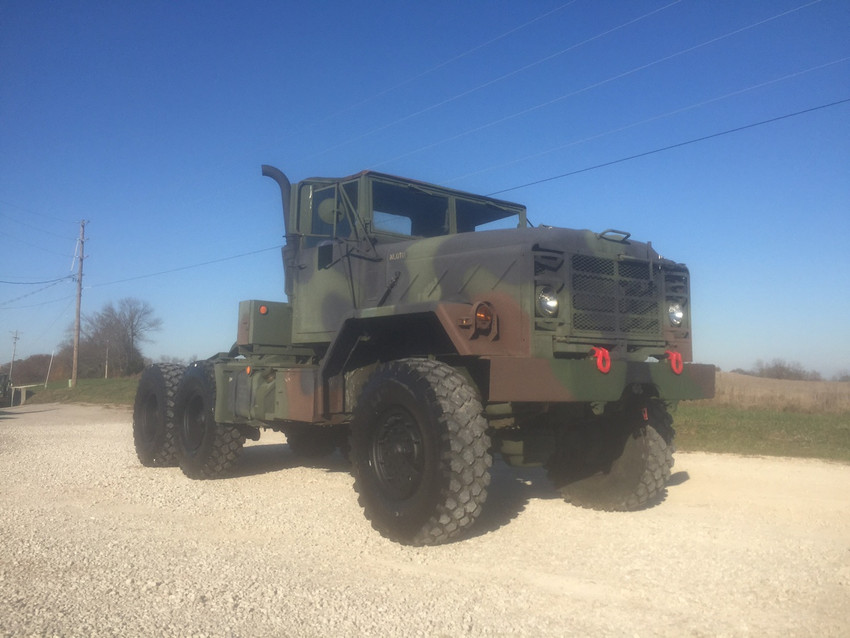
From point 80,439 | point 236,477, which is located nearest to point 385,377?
point 236,477

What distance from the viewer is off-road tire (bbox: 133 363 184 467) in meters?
8.66

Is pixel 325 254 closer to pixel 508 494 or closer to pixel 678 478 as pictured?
pixel 508 494

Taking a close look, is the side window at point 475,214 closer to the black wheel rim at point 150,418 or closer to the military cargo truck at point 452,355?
the military cargo truck at point 452,355

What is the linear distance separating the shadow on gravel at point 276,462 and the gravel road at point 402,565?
864 millimetres

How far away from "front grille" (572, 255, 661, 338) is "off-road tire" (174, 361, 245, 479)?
14.0 feet

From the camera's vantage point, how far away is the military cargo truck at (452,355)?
4.77 m

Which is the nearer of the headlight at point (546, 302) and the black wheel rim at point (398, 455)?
the black wheel rim at point (398, 455)

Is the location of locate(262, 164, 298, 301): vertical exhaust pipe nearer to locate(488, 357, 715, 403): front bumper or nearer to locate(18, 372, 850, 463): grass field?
locate(488, 357, 715, 403): front bumper

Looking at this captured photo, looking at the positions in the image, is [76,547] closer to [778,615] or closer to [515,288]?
[515,288]

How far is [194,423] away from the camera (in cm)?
813

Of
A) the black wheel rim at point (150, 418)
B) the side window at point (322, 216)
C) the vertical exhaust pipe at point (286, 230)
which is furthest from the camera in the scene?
the black wheel rim at point (150, 418)

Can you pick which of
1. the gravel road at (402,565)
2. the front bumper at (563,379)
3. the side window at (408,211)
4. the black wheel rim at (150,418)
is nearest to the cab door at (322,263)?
the side window at (408,211)

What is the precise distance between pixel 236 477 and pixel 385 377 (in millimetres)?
3668

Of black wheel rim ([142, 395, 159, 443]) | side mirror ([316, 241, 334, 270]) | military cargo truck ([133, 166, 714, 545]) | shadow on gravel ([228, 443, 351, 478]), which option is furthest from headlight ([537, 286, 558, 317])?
black wheel rim ([142, 395, 159, 443])
